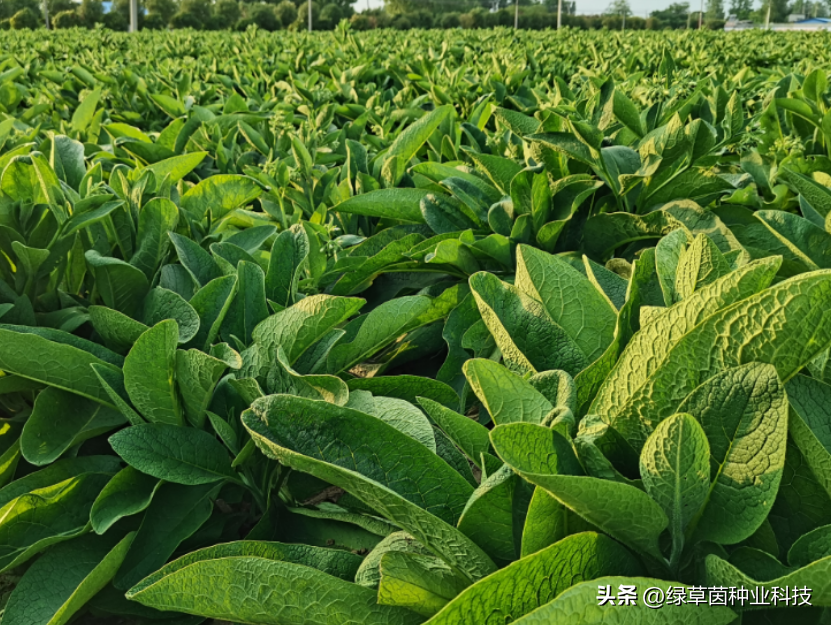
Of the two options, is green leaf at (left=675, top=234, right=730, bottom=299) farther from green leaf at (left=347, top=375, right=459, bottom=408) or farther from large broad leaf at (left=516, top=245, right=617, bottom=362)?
green leaf at (left=347, top=375, right=459, bottom=408)

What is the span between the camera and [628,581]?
36.5 inches

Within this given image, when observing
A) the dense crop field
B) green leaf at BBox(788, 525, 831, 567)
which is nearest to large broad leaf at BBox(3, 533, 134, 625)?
the dense crop field

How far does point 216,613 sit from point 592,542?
611mm

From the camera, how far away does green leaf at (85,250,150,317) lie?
6.33 ft

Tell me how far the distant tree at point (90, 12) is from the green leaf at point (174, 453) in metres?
44.2

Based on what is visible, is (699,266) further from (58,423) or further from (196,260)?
(58,423)

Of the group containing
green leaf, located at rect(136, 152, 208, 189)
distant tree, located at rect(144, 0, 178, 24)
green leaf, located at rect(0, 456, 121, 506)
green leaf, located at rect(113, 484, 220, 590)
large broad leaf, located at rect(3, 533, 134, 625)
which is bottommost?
large broad leaf, located at rect(3, 533, 134, 625)

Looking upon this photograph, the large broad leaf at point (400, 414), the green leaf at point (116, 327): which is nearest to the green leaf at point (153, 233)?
the green leaf at point (116, 327)

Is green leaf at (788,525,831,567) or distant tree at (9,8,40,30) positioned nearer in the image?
green leaf at (788,525,831,567)

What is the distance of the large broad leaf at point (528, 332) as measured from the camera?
4.81 feet

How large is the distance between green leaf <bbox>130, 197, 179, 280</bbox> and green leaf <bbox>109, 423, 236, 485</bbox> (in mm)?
667

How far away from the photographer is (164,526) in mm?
1649

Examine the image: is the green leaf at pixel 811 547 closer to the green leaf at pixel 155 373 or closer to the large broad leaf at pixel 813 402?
the large broad leaf at pixel 813 402

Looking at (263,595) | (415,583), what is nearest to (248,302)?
(263,595)
